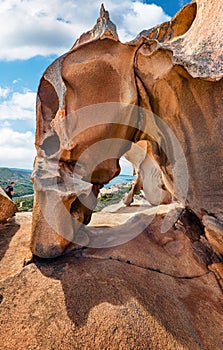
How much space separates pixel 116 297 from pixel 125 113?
2295mm

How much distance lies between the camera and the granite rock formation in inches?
113

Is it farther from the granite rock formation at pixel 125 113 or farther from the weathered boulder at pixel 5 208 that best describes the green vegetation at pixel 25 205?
the granite rock formation at pixel 125 113

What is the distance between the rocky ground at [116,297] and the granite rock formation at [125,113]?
0.42 m

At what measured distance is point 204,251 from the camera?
3.37 m

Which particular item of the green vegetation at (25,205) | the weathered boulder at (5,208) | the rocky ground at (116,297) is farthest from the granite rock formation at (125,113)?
the green vegetation at (25,205)

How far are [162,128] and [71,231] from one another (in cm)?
181

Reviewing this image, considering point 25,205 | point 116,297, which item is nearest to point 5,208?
point 116,297

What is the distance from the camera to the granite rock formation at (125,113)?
2879 millimetres

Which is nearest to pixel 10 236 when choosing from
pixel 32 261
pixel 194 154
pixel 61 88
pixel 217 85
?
pixel 32 261

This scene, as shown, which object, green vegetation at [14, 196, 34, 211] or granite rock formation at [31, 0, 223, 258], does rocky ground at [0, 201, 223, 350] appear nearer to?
granite rock formation at [31, 0, 223, 258]

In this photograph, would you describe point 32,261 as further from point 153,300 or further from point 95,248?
point 153,300

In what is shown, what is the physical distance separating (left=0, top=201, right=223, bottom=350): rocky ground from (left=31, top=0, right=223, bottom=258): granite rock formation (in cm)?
42

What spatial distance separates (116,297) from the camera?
7.72 feet

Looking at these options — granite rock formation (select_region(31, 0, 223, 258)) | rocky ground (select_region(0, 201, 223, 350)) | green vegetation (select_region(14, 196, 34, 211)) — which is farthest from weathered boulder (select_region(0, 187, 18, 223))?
green vegetation (select_region(14, 196, 34, 211))
